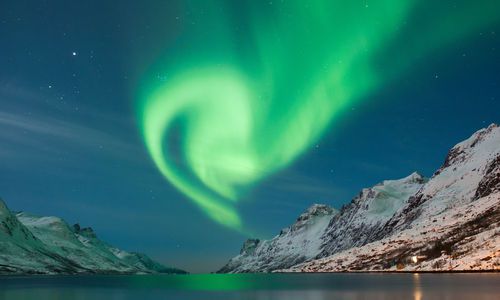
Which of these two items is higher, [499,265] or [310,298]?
[499,265]

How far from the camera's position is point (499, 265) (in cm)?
18088

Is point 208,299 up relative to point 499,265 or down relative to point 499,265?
down

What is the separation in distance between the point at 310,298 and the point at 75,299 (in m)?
48.4

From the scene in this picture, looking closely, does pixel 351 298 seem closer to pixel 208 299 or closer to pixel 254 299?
pixel 254 299

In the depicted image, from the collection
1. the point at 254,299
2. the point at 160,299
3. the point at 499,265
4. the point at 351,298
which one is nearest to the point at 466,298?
the point at 351,298

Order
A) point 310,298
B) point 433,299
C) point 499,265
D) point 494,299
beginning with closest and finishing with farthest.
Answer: point 494,299 → point 433,299 → point 310,298 → point 499,265

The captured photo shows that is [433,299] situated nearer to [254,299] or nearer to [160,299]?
[254,299]

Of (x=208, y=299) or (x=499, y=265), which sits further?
(x=499, y=265)

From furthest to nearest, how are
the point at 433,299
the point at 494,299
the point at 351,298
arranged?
the point at 351,298 → the point at 433,299 → the point at 494,299

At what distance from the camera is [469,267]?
195875 mm

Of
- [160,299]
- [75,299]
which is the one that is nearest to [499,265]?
[160,299]

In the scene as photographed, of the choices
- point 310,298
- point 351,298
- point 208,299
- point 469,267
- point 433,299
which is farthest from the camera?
point 469,267

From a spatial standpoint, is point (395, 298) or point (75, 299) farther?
point (75, 299)

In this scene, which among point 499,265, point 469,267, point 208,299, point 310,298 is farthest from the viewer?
point 469,267
